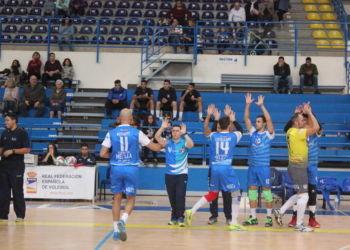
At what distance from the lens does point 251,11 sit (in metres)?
20.2

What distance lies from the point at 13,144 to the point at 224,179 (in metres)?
3.93

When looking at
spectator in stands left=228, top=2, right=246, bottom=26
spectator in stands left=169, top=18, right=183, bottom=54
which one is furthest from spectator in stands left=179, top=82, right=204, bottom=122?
spectator in stands left=228, top=2, right=246, bottom=26

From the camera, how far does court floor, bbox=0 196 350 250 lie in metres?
7.68

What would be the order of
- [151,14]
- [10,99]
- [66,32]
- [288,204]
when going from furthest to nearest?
[151,14] → [66,32] → [10,99] → [288,204]

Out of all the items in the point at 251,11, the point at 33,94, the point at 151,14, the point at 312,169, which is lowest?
the point at 312,169

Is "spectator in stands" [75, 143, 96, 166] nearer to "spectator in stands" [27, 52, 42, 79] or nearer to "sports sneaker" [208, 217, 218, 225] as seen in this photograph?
"sports sneaker" [208, 217, 218, 225]

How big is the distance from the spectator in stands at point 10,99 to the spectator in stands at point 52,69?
1.39 metres

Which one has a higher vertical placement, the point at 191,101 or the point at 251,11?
the point at 251,11

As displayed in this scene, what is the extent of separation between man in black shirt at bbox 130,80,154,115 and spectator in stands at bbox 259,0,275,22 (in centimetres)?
601

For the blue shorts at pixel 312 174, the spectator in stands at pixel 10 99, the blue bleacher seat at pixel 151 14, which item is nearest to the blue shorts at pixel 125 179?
the blue shorts at pixel 312 174

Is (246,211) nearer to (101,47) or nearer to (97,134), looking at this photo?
(97,134)

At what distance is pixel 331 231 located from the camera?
9.38 meters

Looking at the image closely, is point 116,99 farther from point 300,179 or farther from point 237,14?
point 300,179

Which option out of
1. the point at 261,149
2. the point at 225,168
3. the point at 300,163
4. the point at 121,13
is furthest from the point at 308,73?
the point at 225,168
